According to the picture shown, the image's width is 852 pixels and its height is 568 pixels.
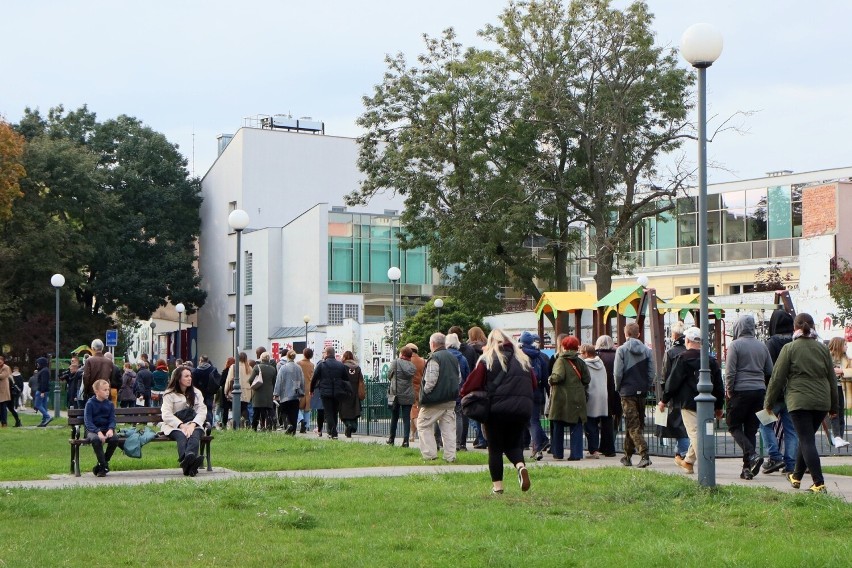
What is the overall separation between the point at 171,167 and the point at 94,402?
203 feet

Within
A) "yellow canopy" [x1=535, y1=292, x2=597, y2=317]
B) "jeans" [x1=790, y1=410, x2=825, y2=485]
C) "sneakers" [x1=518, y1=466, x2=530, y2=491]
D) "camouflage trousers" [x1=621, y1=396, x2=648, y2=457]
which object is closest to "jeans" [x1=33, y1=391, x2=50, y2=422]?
"yellow canopy" [x1=535, y1=292, x2=597, y2=317]

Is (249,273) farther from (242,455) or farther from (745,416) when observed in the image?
(745,416)

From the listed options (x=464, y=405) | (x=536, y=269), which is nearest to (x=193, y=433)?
(x=464, y=405)

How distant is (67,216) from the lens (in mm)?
66125

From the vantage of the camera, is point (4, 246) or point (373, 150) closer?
point (373, 150)

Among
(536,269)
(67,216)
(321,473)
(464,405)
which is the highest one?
(67,216)

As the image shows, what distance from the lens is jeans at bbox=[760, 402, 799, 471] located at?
587 inches

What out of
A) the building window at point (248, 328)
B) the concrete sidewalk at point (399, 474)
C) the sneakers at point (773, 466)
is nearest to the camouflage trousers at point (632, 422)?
the concrete sidewalk at point (399, 474)

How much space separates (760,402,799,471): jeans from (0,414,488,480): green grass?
164 inches

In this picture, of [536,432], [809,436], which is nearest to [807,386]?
[809,436]

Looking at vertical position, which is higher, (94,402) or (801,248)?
(801,248)

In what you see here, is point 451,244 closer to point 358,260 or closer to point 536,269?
point 536,269

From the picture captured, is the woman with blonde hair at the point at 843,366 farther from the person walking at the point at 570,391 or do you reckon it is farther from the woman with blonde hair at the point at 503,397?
the woman with blonde hair at the point at 503,397

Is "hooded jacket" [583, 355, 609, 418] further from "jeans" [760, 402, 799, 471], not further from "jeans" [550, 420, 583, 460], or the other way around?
"jeans" [760, 402, 799, 471]
